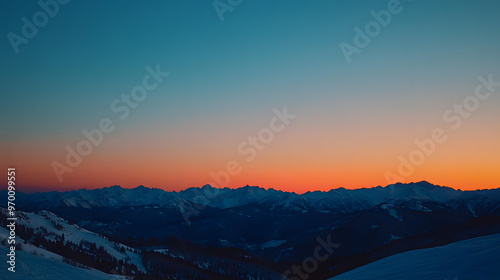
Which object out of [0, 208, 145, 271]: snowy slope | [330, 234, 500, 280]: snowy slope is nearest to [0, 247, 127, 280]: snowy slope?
[330, 234, 500, 280]: snowy slope

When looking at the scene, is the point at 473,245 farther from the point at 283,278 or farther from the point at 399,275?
the point at 283,278

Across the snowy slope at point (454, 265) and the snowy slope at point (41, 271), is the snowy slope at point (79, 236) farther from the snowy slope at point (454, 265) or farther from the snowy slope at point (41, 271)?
the snowy slope at point (454, 265)

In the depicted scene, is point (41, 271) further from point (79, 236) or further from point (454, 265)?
point (79, 236)

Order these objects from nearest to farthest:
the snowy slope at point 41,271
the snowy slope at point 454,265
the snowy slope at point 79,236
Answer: the snowy slope at point 454,265
the snowy slope at point 41,271
the snowy slope at point 79,236

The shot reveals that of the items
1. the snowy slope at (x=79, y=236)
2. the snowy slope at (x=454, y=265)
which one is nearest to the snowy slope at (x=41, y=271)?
the snowy slope at (x=454, y=265)

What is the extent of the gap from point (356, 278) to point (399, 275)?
301 centimetres

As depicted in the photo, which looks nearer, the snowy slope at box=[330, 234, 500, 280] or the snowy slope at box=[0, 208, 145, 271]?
the snowy slope at box=[330, 234, 500, 280]

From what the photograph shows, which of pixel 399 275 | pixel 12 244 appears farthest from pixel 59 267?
pixel 399 275

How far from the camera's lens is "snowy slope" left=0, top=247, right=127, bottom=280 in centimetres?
1632

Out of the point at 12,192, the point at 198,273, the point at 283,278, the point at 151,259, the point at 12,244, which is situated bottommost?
the point at 283,278

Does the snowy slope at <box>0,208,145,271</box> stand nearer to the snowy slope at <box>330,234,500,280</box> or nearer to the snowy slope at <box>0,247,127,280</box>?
the snowy slope at <box>0,247,127,280</box>

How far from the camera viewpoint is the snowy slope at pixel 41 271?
16.3 m

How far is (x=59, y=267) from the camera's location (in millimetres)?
19297

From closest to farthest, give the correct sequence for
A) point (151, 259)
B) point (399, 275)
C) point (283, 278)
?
point (399, 275) → point (151, 259) → point (283, 278)
